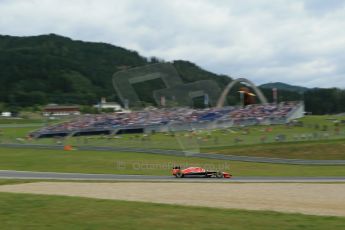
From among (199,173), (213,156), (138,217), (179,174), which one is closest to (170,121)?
(213,156)

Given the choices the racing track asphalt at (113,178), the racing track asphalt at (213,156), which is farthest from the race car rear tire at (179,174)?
the racing track asphalt at (213,156)

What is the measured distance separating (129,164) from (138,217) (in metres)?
29.4

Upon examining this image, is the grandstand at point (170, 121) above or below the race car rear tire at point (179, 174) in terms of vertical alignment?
above

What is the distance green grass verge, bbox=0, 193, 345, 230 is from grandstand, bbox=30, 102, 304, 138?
53.1 meters

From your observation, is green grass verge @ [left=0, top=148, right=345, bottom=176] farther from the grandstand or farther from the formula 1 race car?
the grandstand

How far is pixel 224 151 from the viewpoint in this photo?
152 feet

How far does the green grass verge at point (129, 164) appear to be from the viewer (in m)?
35.2

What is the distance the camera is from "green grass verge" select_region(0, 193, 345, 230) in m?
9.90

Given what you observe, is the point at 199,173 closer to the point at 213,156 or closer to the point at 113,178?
the point at 113,178

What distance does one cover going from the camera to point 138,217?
35.9ft

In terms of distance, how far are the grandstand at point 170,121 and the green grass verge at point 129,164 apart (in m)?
20.8

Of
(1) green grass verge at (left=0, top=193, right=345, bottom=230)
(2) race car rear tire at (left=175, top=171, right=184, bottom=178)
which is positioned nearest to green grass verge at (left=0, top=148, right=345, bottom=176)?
(2) race car rear tire at (left=175, top=171, right=184, bottom=178)

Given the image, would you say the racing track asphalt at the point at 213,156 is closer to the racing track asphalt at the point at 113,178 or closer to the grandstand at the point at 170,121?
the racing track asphalt at the point at 113,178

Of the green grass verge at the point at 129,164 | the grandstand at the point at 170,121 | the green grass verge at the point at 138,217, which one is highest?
the grandstand at the point at 170,121
